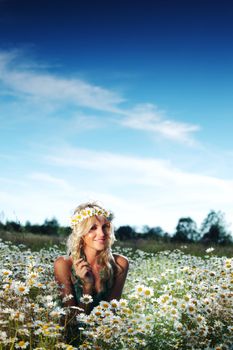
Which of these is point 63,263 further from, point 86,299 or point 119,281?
point 86,299

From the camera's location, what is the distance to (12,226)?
14930 mm

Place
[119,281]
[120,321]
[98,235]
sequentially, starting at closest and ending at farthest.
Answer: [120,321] < [98,235] < [119,281]

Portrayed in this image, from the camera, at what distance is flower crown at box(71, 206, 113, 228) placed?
17.7 ft

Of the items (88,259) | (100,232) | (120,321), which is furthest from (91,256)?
(120,321)

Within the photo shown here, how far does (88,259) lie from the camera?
5582 millimetres

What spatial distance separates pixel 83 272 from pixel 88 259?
0.66 ft

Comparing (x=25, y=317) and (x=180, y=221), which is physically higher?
(x=180, y=221)

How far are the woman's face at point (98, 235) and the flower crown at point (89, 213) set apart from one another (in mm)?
41

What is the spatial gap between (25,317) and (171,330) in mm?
1412

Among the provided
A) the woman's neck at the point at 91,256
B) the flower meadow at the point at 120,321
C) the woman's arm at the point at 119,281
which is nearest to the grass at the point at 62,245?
the woman's arm at the point at 119,281

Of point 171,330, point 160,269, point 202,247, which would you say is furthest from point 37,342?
point 202,247

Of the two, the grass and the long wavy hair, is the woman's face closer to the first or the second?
the long wavy hair

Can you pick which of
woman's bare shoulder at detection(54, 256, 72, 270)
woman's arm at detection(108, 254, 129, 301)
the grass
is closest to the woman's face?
woman's bare shoulder at detection(54, 256, 72, 270)

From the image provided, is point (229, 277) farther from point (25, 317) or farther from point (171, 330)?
point (25, 317)
